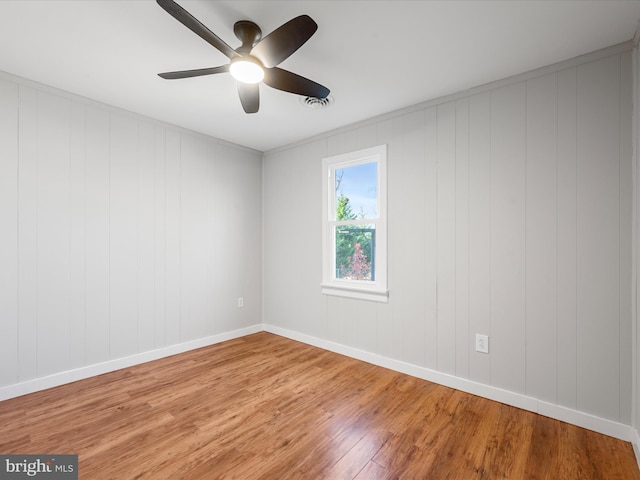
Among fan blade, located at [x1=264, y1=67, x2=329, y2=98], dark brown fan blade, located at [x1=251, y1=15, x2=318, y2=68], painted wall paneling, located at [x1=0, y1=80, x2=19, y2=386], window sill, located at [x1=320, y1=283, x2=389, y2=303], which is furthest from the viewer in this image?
window sill, located at [x1=320, y1=283, x2=389, y2=303]

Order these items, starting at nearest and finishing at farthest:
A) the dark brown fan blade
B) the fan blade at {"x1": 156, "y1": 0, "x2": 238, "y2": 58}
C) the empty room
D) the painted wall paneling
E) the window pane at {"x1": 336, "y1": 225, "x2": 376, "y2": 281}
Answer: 1. the fan blade at {"x1": 156, "y1": 0, "x2": 238, "y2": 58}
2. the dark brown fan blade
3. the empty room
4. the painted wall paneling
5. the window pane at {"x1": 336, "y1": 225, "x2": 376, "y2": 281}

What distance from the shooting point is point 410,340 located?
2.79m

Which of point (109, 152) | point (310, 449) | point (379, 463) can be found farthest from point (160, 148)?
point (379, 463)

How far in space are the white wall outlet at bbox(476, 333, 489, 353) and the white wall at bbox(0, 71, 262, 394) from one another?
111 inches

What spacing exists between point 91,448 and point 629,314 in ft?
11.1

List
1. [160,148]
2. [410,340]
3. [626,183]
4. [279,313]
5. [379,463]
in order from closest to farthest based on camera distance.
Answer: [379,463], [626,183], [410,340], [160,148], [279,313]

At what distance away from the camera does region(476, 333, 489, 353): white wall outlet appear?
2371mm

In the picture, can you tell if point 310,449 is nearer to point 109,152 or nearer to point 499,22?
point 499,22

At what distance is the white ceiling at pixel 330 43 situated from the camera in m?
1.65

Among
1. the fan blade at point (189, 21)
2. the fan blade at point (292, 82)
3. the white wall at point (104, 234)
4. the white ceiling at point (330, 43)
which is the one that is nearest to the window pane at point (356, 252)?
the white ceiling at point (330, 43)

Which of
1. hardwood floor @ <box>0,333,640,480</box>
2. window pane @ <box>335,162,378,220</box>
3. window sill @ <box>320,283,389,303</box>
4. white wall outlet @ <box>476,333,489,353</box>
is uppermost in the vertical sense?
window pane @ <box>335,162,378,220</box>

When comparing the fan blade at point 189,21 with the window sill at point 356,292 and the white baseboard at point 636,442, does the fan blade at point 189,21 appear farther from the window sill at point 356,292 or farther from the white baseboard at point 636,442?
the white baseboard at point 636,442

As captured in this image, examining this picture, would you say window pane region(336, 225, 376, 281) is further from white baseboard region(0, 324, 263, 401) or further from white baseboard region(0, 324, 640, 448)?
white baseboard region(0, 324, 263, 401)

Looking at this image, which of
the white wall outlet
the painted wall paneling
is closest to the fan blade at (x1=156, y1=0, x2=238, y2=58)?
the painted wall paneling
